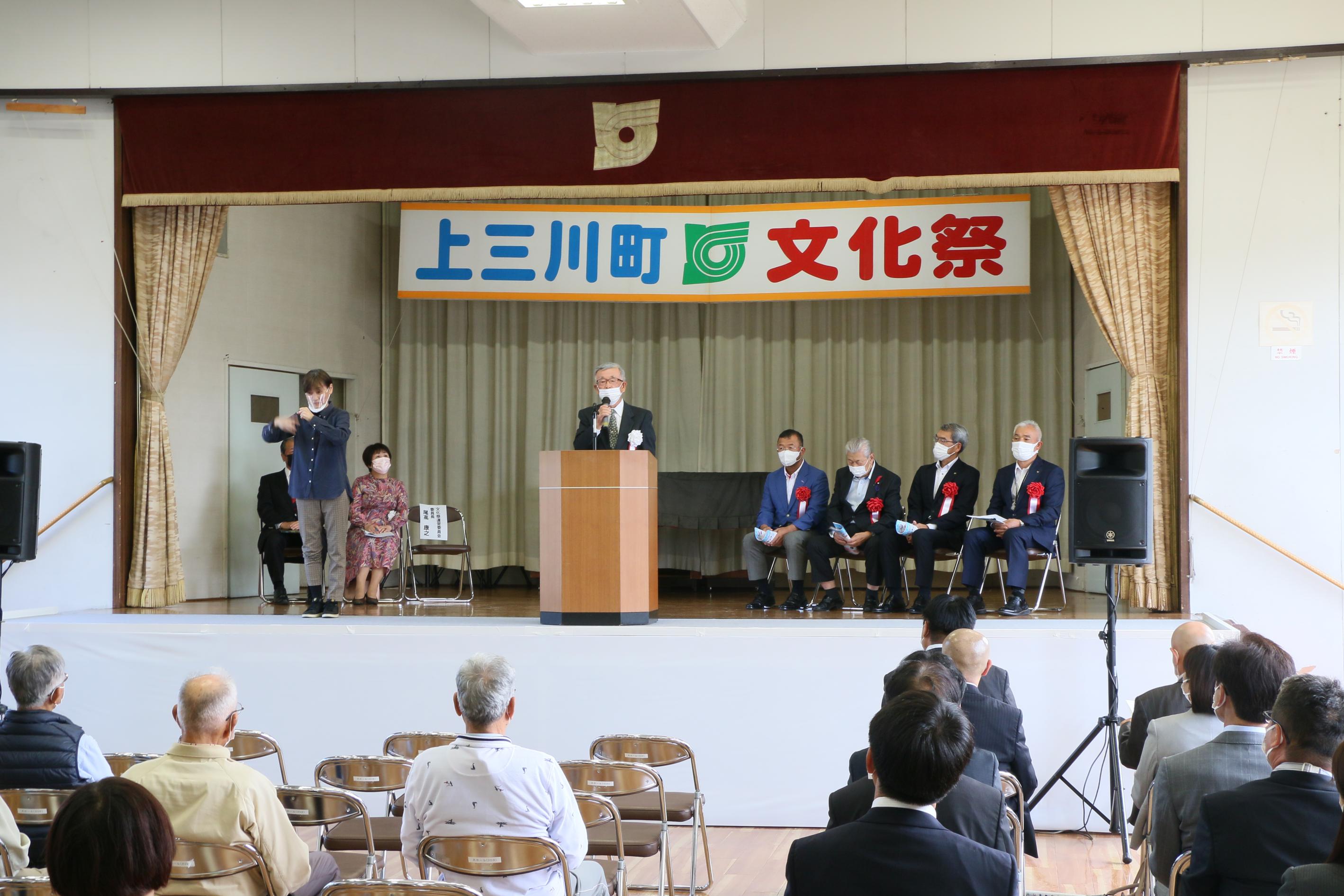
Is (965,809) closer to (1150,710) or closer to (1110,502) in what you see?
(1150,710)

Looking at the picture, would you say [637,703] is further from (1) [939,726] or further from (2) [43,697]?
(1) [939,726]

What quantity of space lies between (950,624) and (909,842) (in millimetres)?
2589

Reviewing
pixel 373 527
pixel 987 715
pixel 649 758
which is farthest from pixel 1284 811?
pixel 373 527

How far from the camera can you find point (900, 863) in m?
1.93

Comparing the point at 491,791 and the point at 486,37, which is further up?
the point at 486,37

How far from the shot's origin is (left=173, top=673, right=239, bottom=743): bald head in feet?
9.97

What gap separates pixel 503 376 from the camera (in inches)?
436

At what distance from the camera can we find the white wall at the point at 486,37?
6637mm

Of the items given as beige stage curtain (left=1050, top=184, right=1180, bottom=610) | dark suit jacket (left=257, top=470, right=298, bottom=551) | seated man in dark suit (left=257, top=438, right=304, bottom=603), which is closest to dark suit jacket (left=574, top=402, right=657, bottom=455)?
beige stage curtain (left=1050, top=184, right=1180, bottom=610)

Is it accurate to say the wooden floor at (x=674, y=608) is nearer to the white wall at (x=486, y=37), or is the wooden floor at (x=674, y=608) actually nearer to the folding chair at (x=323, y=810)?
the white wall at (x=486, y=37)

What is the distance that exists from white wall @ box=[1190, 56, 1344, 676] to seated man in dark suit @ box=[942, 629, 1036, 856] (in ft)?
10.3

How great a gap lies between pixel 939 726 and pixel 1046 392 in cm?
872

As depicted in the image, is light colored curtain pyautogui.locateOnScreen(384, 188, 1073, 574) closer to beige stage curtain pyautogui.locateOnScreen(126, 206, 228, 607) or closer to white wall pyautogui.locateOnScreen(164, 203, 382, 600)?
white wall pyautogui.locateOnScreen(164, 203, 382, 600)

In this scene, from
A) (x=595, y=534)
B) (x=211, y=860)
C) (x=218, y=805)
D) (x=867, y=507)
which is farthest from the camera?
(x=867, y=507)
